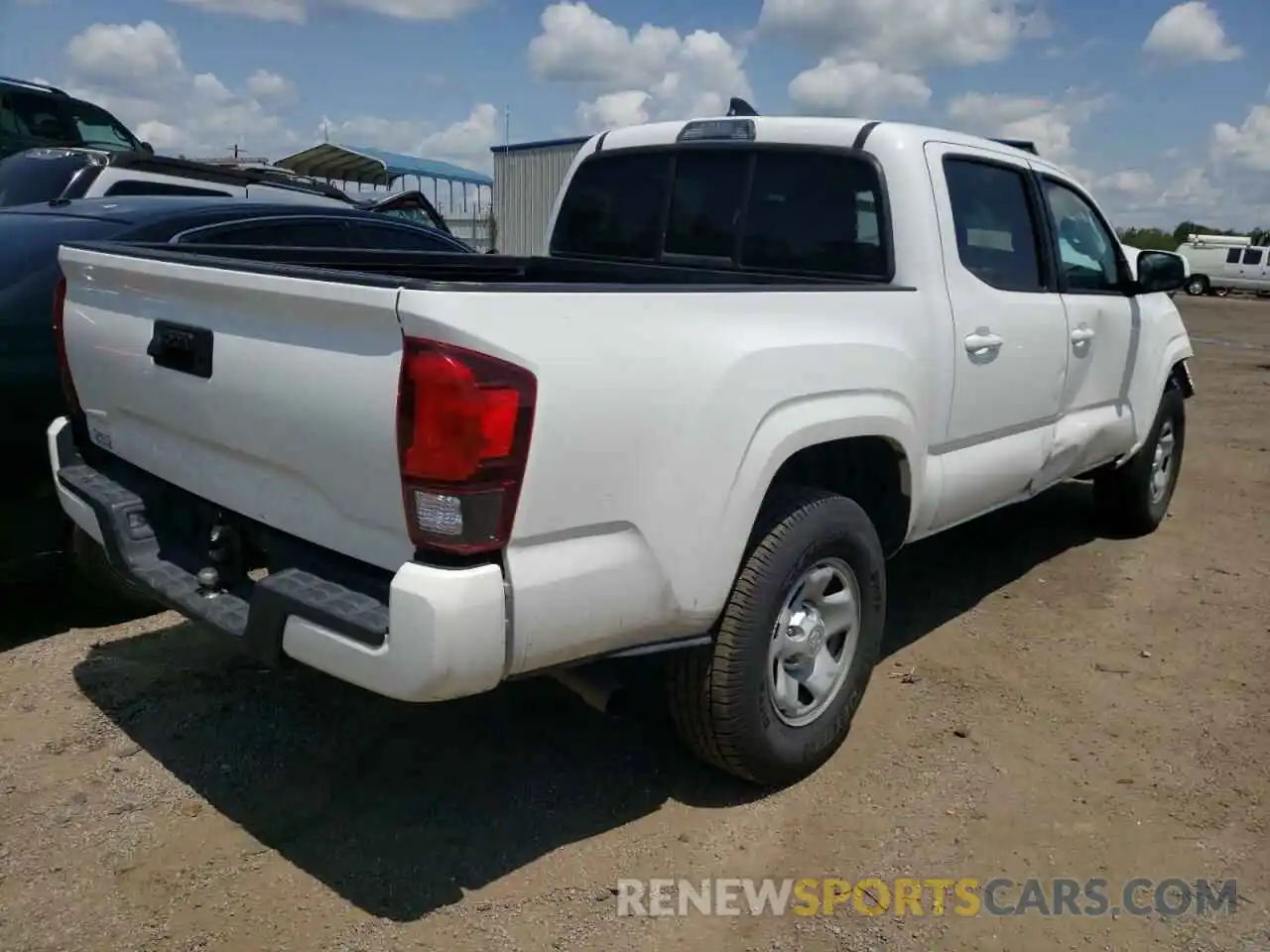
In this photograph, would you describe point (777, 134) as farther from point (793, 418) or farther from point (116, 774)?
point (116, 774)

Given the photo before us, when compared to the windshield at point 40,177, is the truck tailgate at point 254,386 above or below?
below

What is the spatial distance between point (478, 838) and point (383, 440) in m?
1.26

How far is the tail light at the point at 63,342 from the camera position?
10.8 feet

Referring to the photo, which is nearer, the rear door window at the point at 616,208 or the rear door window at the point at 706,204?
the rear door window at the point at 706,204

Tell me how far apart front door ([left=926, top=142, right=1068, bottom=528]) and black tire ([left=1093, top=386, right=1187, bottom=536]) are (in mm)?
1490

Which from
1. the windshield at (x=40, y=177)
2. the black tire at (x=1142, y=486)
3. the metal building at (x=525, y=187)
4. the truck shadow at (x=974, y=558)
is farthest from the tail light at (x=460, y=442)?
the metal building at (x=525, y=187)

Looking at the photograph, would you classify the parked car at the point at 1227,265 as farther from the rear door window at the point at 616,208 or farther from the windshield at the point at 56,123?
the rear door window at the point at 616,208

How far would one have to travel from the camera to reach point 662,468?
2537 millimetres

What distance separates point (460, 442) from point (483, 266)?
102 inches

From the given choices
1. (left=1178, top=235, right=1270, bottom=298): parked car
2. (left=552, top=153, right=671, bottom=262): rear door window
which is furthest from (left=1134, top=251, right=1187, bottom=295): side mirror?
(left=1178, top=235, right=1270, bottom=298): parked car

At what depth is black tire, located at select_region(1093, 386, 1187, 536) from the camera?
5.70 m

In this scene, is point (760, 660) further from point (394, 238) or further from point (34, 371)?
A: point (394, 238)

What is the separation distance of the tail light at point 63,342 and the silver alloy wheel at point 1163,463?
5137 millimetres

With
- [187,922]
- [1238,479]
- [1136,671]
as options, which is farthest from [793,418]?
[1238,479]
